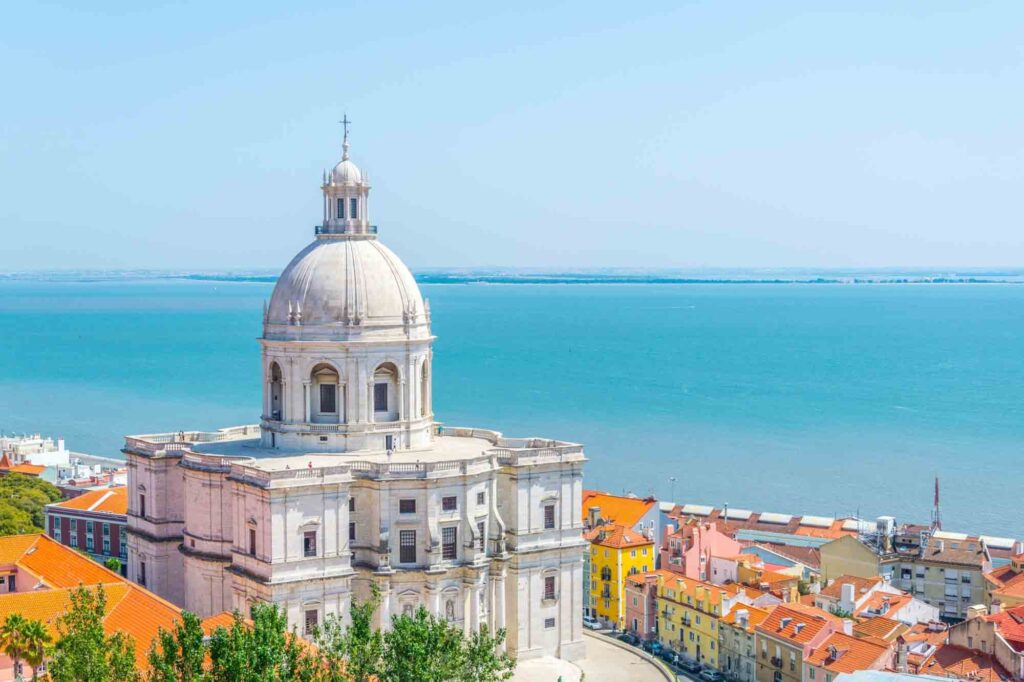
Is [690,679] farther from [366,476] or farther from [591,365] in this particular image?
[591,365]

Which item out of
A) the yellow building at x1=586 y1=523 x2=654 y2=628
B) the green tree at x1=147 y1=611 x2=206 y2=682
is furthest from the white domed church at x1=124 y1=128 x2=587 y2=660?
the green tree at x1=147 y1=611 x2=206 y2=682

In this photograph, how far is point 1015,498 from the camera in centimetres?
9875

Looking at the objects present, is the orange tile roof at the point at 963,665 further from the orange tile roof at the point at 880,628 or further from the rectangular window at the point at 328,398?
the rectangular window at the point at 328,398

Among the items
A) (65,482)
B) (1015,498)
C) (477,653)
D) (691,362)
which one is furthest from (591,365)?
(477,653)

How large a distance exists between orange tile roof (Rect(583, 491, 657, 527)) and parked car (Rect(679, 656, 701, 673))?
971cm

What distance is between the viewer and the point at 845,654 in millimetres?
52375

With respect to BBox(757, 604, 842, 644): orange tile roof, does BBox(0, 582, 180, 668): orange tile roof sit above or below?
above

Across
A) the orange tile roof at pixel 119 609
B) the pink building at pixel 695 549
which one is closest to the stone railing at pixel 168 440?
the orange tile roof at pixel 119 609

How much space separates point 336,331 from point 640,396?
340 ft

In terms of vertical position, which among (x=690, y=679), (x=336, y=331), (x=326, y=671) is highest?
(x=336, y=331)

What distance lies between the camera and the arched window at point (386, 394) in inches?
2171

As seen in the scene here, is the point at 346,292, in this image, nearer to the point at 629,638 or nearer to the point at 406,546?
the point at 406,546

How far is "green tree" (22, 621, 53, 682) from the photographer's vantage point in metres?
40.1

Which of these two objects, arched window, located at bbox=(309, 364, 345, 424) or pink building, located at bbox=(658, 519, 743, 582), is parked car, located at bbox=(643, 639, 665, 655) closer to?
pink building, located at bbox=(658, 519, 743, 582)
